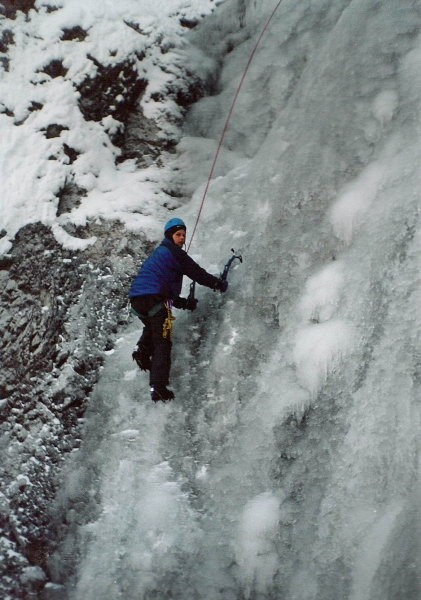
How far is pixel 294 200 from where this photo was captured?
4.33 m

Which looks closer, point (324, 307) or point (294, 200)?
Answer: point (324, 307)

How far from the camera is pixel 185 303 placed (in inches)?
159

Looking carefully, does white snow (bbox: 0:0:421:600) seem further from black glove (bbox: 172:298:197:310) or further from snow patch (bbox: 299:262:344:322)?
black glove (bbox: 172:298:197:310)

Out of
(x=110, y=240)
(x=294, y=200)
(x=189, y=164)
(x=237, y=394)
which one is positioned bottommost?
(x=237, y=394)

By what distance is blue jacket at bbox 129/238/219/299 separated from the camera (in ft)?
12.7

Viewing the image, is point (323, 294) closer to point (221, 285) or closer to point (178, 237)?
point (221, 285)

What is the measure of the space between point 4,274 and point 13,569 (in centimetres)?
252

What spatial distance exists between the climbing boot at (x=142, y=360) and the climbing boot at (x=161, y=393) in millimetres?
294

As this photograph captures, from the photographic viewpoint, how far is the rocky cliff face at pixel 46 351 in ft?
12.6

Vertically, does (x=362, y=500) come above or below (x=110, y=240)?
below

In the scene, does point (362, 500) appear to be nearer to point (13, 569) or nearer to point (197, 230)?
point (13, 569)

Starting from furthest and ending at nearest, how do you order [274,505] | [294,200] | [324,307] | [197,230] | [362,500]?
[197,230] < [294,200] < [324,307] < [274,505] < [362,500]

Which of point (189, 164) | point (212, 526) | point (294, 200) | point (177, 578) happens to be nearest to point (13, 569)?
point (177, 578)

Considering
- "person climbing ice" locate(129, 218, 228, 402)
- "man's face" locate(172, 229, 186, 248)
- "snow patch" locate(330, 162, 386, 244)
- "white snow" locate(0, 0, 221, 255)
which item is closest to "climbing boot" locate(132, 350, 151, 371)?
"person climbing ice" locate(129, 218, 228, 402)
